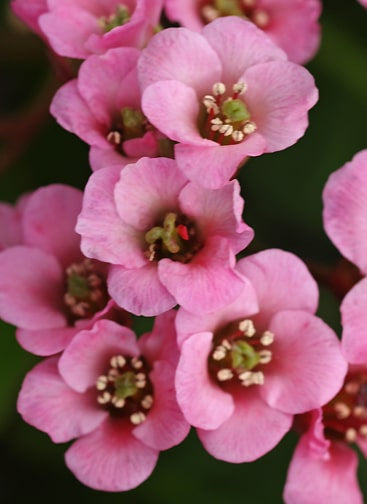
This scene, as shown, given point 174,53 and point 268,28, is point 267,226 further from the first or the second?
point 174,53

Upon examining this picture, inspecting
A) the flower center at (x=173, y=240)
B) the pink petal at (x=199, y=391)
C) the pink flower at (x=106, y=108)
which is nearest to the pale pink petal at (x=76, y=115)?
the pink flower at (x=106, y=108)

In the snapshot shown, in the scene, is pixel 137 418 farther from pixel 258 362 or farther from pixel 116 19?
pixel 116 19

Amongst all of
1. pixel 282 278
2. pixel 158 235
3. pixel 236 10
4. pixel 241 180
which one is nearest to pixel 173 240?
pixel 158 235

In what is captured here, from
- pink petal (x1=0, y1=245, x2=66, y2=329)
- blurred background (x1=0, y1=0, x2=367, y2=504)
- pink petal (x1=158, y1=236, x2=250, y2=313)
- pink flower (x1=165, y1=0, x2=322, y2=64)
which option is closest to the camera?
pink petal (x1=158, y1=236, x2=250, y2=313)

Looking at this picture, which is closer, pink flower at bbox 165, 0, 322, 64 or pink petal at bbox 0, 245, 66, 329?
pink petal at bbox 0, 245, 66, 329

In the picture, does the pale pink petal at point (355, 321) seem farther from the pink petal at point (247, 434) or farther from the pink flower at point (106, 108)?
the pink flower at point (106, 108)

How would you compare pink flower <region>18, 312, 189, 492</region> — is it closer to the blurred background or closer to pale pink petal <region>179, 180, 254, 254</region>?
pale pink petal <region>179, 180, 254, 254</region>

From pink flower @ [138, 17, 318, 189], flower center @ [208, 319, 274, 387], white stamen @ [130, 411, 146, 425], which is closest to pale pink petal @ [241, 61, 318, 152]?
pink flower @ [138, 17, 318, 189]
